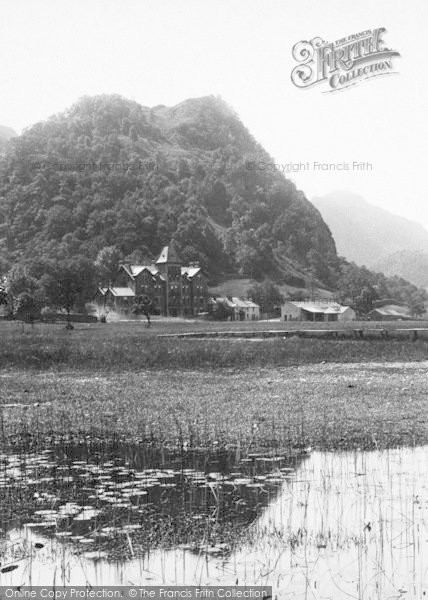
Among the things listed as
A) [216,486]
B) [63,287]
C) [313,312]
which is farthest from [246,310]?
[216,486]

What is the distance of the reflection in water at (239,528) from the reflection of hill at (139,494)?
0.11 ft

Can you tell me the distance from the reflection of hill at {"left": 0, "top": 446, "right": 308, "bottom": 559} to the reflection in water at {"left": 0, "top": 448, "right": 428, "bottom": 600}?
0.03 m

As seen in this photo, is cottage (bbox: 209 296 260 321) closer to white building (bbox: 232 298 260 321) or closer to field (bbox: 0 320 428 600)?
white building (bbox: 232 298 260 321)

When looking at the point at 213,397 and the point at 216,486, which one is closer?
the point at 216,486

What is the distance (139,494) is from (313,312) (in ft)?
545

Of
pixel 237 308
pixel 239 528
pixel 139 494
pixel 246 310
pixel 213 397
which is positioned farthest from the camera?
pixel 246 310

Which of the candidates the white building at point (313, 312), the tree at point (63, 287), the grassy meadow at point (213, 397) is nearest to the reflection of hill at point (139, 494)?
the grassy meadow at point (213, 397)

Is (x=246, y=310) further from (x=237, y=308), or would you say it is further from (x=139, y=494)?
(x=139, y=494)

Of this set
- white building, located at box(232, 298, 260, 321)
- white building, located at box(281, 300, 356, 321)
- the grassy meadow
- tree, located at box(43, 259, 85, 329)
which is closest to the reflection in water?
the grassy meadow

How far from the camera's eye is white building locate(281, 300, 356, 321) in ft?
581

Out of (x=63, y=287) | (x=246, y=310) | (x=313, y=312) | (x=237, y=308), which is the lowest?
(x=313, y=312)

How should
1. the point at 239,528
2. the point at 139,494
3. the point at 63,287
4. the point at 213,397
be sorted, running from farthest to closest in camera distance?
the point at 63,287, the point at 213,397, the point at 139,494, the point at 239,528

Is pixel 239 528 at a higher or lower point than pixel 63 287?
lower

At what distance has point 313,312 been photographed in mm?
177500
